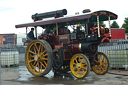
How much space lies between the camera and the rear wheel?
941 centimetres

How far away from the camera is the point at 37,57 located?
9953mm

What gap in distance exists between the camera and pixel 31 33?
10945mm

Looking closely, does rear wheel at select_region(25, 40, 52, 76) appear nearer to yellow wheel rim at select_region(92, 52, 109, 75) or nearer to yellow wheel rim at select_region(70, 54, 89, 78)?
yellow wheel rim at select_region(70, 54, 89, 78)

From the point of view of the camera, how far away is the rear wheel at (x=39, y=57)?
9.41 m

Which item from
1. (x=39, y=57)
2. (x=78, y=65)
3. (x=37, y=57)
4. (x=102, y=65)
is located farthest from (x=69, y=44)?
(x=102, y=65)

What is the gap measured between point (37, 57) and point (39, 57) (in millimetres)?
116

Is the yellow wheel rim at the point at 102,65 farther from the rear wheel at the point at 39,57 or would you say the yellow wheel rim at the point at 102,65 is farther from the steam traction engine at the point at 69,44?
the rear wheel at the point at 39,57

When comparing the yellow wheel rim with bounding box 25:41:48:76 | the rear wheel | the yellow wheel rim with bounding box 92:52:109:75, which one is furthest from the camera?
the yellow wheel rim with bounding box 92:52:109:75

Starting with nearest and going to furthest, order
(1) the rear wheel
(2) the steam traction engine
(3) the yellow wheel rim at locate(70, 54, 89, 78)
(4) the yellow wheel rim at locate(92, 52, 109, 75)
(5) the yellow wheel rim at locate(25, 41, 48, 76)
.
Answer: (3) the yellow wheel rim at locate(70, 54, 89, 78) < (2) the steam traction engine < (1) the rear wheel < (5) the yellow wheel rim at locate(25, 41, 48, 76) < (4) the yellow wheel rim at locate(92, 52, 109, 75)

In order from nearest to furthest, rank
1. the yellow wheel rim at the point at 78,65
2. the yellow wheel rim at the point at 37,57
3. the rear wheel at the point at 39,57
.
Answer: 1. the yellow wheel rim at the point at 78,65
2. the rear wheel at the point at 39,57
3. the yellow wheel rim at the point at 37,57

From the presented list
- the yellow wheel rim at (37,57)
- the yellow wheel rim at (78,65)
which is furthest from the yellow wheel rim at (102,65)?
the yellow wheel rim at (37,57)

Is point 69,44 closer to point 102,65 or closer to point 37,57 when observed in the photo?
point 37,57

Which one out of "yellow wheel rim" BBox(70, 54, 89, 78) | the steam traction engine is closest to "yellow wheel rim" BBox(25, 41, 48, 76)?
the steam traction engine

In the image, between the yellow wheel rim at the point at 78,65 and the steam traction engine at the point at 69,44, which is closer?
the yellow wheel rim at the point at 78,65
